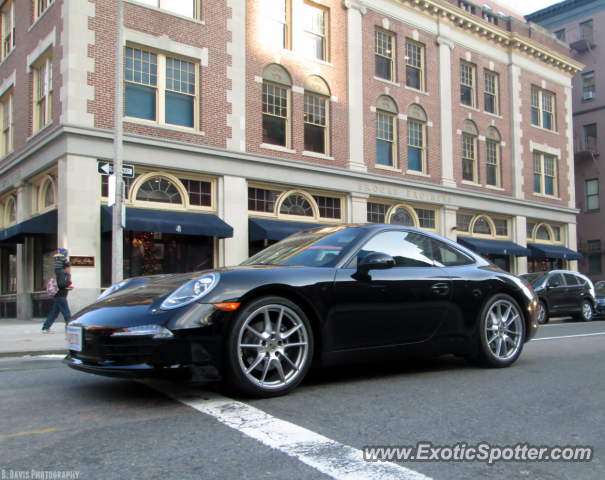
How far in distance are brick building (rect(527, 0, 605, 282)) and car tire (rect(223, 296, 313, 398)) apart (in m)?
37.3

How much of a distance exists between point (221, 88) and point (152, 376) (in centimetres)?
1480

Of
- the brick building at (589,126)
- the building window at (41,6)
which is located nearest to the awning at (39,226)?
the building window at (41,6)

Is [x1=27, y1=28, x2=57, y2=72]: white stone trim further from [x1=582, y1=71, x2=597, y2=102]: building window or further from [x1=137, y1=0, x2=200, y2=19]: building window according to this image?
[x1=582, y1=71, x2=597, y2=102]: building window

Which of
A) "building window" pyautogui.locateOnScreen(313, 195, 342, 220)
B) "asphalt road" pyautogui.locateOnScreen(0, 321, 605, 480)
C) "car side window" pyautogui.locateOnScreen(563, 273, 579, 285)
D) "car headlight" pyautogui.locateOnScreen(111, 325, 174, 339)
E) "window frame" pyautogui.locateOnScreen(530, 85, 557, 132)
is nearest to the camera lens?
"asphalt road" pyautogui.locateOnScreen(0, 321, 605, 480)

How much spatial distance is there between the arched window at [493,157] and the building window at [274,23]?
37.8ft

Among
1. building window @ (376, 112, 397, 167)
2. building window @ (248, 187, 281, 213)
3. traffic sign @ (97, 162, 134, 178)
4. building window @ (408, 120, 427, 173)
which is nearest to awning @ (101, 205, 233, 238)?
building window @ (248, 187, 281, 213)

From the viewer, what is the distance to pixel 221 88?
1748cm

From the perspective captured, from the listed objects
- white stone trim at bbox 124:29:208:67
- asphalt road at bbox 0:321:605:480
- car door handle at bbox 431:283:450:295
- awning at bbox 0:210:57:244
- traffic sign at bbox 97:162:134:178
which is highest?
white stone trim at bbox 124:29:208:67

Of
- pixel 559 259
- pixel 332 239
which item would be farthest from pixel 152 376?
pixel 559 259

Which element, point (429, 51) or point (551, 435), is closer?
point (551, 435)

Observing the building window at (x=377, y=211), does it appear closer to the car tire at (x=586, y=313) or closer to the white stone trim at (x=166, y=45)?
the car tire at (x=586, y=313)

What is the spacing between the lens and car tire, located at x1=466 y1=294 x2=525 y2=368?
557 cm

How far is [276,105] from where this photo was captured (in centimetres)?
1889

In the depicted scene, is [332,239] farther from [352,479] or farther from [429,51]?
[429,51]
